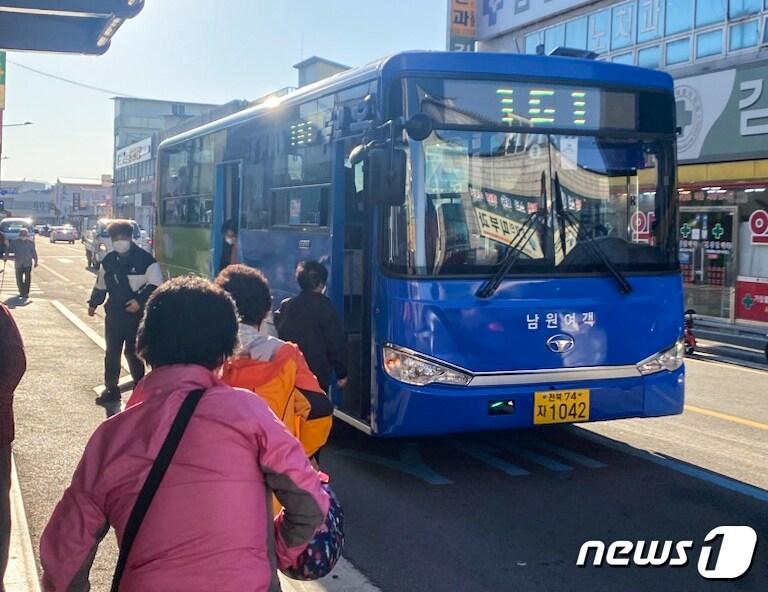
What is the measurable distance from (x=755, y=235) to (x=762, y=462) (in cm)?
1296

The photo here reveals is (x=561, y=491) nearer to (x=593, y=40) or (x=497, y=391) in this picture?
(x=497, y=391)

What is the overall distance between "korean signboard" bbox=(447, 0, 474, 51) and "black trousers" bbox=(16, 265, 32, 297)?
50.3ft

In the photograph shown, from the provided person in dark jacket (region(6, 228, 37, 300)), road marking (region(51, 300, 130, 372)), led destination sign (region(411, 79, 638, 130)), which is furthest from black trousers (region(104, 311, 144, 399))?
person in dark jacket (region(6, 228, 37, 300))

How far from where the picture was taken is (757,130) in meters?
19.8

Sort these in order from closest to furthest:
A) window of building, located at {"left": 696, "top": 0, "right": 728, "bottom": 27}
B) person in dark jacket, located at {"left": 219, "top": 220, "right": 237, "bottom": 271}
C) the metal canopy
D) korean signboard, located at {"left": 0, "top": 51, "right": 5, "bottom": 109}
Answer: the metal canopy < person in dark jacket, located at {"left": 219, "top": 220, "right": 237, "bottom": 271} < korean signboard, located at {"left": 0, "top": 51, "right": 5, "bottom": 109} < window of building, located at {"left": 696, "top": 0, "right": 728, "bottom": 27}

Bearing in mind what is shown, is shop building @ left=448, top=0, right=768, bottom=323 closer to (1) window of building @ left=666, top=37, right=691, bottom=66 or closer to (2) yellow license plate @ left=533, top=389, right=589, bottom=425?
(1) window of building @ left=666, top=37, right=691, bottom=66

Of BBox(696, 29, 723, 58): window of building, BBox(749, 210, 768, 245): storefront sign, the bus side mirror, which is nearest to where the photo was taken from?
the bus side mirror

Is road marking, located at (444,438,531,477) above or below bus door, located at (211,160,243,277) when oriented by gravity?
below

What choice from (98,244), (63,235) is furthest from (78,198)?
(98,244)

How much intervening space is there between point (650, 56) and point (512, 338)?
1856 centimetres

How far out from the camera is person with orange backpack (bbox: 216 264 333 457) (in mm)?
3635

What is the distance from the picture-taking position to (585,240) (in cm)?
713
